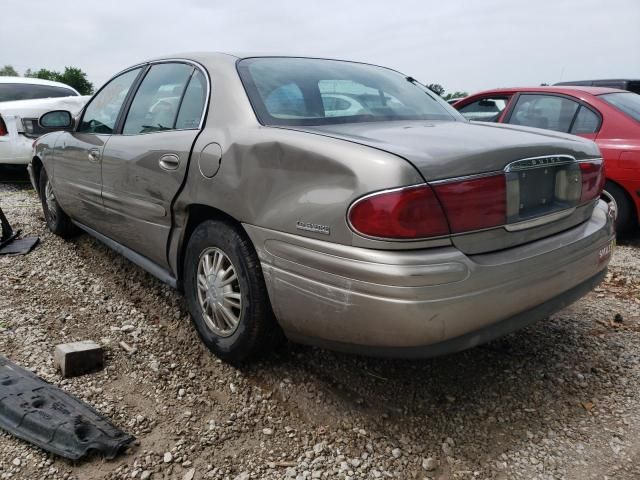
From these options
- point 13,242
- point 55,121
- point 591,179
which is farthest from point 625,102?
point 13,242

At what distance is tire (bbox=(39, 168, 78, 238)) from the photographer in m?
4.55

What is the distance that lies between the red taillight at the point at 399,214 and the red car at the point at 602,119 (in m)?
3.02

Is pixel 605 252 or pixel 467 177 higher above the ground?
pixel 467 177

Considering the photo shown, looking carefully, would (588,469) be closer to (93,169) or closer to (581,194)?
(581,194)

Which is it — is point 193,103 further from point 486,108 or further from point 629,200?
point 486,108

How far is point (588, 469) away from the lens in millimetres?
1950

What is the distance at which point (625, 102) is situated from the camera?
4.91 meters

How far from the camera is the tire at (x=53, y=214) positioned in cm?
455

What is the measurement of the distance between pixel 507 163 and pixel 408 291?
2.12ft

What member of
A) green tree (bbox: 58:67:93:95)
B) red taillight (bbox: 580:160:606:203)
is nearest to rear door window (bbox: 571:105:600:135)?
red taillight (bbox: 580:160:606:203)

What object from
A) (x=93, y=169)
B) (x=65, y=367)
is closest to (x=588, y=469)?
(x=65, y=367)

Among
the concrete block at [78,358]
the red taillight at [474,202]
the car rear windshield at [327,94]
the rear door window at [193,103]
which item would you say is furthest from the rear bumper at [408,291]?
the concrete block at [78,358]

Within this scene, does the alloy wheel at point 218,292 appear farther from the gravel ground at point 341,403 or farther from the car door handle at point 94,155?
the car door handle at point 94,155

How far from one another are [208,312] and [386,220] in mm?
1231
